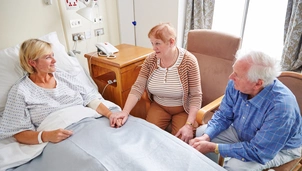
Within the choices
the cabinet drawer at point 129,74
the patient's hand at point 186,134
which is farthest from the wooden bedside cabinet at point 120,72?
the patient's hand at point 186,134

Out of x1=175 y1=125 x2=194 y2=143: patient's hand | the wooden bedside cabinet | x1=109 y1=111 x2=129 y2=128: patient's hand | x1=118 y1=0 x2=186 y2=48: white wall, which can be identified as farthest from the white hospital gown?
x1=118 y1=0 x2=186 y2=48: white wall

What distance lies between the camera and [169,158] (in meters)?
0.97

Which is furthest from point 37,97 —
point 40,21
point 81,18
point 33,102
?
point 81,18

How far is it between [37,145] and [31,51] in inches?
21.5

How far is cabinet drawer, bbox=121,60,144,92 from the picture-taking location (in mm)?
1752

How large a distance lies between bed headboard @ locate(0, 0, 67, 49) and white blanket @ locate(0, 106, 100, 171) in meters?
0.86

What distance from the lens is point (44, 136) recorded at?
1141mm

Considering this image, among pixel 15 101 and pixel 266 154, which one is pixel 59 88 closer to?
pixel 15 101

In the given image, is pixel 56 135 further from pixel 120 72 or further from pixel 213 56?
pixel 213 56

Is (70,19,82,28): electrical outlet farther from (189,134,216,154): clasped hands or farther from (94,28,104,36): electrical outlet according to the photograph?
(189,134,216,154): clasped hands

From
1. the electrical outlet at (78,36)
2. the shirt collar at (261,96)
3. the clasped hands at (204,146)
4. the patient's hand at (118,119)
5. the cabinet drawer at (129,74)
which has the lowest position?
the clasped hands at (204,146)

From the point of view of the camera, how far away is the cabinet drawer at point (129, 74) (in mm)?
1752

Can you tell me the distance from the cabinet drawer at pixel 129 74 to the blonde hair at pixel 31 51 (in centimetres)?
64

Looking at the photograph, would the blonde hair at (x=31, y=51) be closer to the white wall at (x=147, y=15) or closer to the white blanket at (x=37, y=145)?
the white blanket at (x=37, y=145)
